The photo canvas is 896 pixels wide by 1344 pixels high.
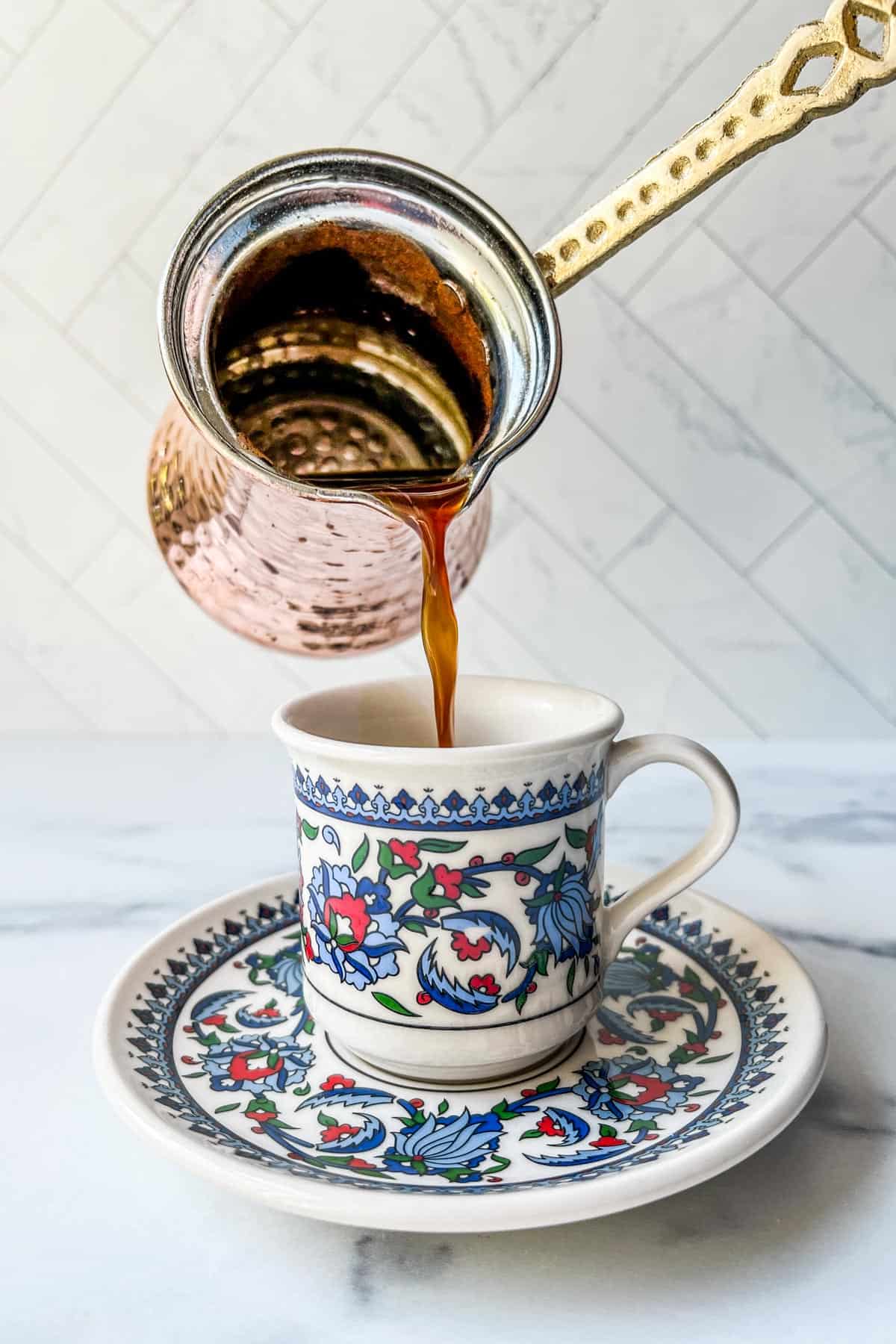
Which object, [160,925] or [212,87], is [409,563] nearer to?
[160,925]

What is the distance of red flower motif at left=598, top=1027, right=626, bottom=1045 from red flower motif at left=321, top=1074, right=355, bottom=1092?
119mm

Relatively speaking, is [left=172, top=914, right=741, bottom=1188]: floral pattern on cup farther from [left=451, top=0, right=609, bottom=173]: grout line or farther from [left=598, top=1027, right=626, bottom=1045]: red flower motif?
[left=451, top=0, right=609, bottom=173]: grout line

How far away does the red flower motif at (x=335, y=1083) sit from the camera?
500 millimetres

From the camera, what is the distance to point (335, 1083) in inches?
19.8

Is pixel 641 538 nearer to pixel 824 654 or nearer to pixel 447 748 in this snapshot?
pixel 824 654

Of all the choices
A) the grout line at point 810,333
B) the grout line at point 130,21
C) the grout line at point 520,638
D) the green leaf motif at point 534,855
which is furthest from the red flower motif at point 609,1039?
the grout line at point 130,21

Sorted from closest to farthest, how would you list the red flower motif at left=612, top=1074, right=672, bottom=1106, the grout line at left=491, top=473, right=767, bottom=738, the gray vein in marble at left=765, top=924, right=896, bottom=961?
1. the red flower motif at left=612, top=1074, right=672, bottom=1106
2. the gray vein in marble at left=765, top=924, right=896, bottom=961
3. the grout line at left=491, top=473, right=767, bottom=738

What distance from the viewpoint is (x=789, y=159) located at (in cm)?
99

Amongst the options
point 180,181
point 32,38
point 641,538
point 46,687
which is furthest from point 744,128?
point 46,687

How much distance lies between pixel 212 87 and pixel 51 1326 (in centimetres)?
98

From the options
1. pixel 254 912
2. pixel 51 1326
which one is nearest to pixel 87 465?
pixel 254 912

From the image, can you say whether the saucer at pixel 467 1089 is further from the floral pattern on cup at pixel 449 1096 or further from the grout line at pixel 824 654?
the grout line at pixel 824 654

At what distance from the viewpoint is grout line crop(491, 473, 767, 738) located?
1.08 metres

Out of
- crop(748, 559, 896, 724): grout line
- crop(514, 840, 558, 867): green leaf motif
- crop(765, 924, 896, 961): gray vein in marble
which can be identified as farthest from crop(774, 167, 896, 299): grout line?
crop(514, 840, 558, 867): green leaf motif
